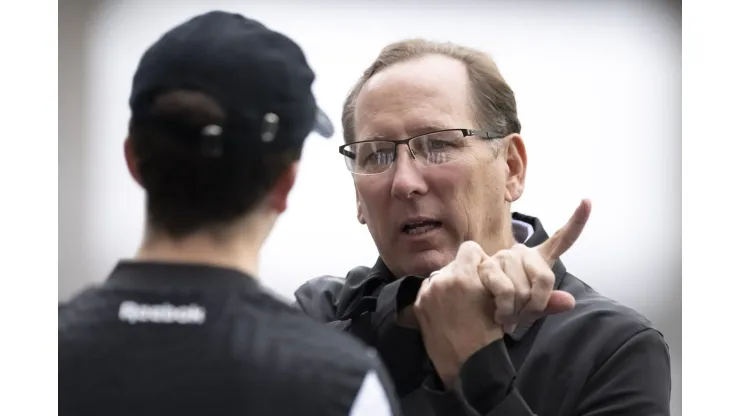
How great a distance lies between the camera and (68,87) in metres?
0.96

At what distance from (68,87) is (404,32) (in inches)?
16.6

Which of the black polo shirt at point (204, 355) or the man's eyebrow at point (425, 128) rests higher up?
the man's eyebrow at point (425, 128)

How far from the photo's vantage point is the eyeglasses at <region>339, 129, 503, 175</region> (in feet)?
3.23

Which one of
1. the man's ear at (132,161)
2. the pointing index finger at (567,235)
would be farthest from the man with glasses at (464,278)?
the man's ear at (132,161)

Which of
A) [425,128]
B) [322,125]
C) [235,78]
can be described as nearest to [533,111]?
[425,128]

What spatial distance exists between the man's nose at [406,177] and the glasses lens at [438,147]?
1cm

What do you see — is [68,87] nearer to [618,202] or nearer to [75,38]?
[75,38]

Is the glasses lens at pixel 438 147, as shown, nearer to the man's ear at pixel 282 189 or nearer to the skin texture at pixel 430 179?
the skin texture at pixel 430 179

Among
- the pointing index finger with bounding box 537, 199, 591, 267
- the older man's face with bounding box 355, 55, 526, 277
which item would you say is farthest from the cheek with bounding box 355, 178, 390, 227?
the pointing index finger with bounding box 537, 199, 591, 267

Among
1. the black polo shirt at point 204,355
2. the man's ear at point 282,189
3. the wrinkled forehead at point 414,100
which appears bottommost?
the black polo shirt at point 204,355

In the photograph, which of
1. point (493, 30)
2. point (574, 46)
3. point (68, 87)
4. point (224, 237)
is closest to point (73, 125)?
point (68, 87)

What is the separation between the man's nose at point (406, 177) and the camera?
0.97m

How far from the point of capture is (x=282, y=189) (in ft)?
2.21

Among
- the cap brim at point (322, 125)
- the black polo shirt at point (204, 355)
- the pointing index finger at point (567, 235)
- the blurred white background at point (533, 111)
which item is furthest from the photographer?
the blurred white background at point (533, 111)
